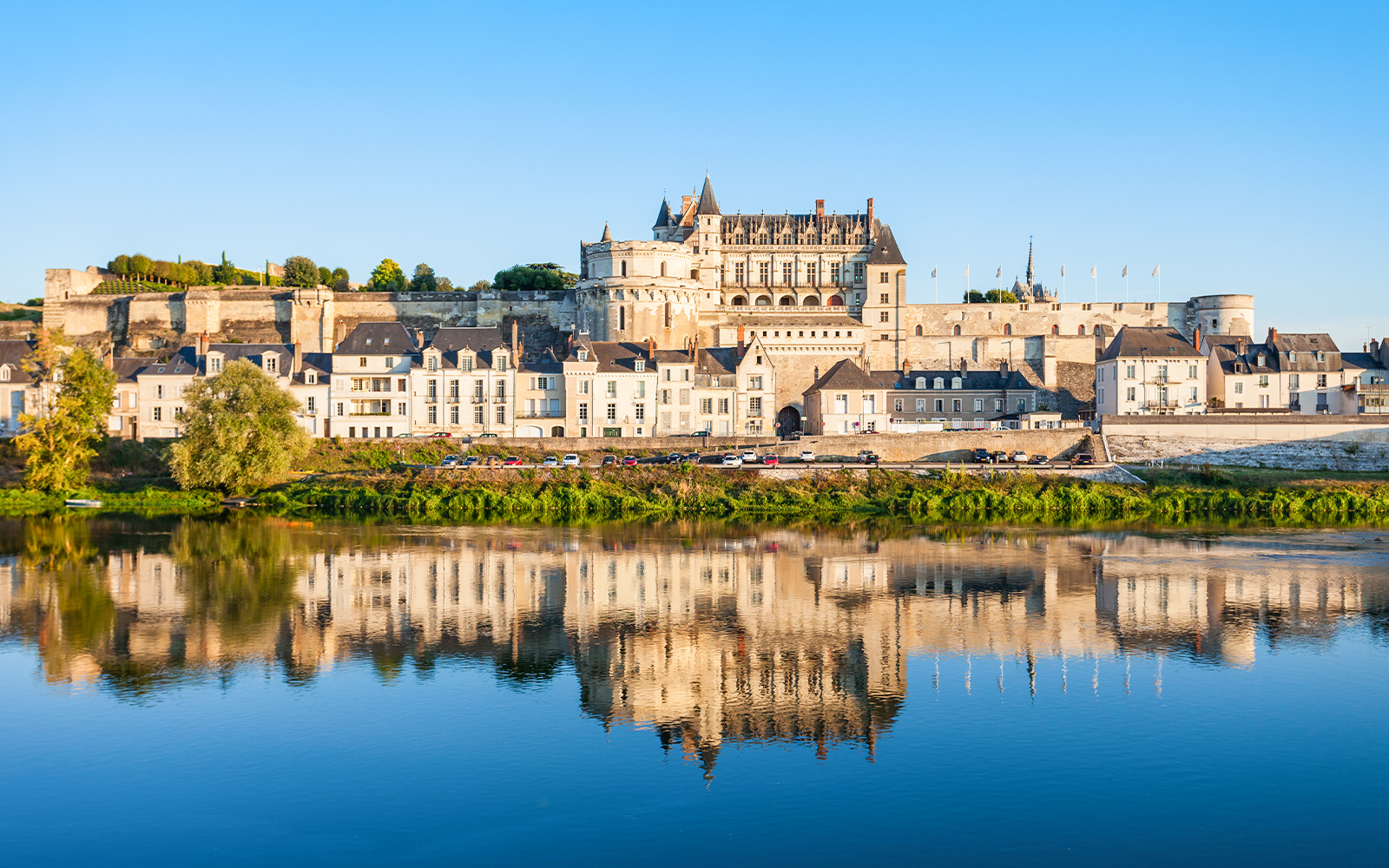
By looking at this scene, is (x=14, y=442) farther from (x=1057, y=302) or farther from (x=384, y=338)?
(x=1057, y=302)

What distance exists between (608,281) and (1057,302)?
80.2 feet

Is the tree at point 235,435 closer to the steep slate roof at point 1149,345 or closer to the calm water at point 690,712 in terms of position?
the calm water at point 690,712

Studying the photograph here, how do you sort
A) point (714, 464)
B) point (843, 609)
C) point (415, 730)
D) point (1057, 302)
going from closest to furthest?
point (415, 730) → point (843, 609) → point (714, 464) → point (1057, 302)

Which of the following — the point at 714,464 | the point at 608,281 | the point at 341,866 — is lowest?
the point at 341,866

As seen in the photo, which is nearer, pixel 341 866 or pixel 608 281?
pixel 341 866

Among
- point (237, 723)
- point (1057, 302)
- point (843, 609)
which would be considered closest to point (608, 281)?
point (1057, 302)

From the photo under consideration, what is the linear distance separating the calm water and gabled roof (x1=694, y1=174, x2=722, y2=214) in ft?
138

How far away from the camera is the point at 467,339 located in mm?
46844

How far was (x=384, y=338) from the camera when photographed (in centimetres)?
4681

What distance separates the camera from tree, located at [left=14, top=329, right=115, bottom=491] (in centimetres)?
3666

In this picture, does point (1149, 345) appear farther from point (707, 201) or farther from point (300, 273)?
point (300, 273)

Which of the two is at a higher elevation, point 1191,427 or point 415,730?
point 1191,427

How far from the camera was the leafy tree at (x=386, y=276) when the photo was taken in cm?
7306

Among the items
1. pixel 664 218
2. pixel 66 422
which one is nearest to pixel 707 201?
pixel 664 218
